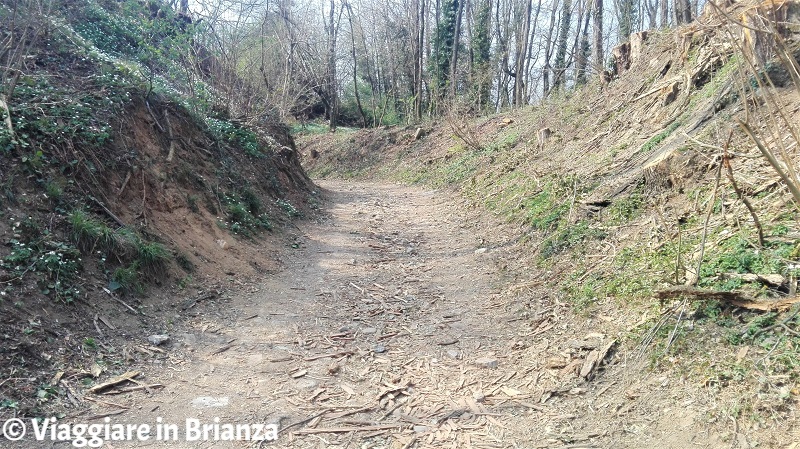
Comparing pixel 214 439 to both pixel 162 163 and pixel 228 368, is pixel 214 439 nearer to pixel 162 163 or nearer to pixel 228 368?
pixel 228 368

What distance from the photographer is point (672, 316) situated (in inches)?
143

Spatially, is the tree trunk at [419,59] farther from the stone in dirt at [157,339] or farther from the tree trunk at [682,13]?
the stone in dirt at [157,339]

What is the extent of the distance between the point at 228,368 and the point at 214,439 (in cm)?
98

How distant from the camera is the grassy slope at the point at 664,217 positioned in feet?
10.3

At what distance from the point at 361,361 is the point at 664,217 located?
3.42 m

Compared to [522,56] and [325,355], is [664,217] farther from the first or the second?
[522,56]

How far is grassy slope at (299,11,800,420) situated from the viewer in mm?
3143

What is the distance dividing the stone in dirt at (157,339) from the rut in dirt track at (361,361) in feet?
0.38

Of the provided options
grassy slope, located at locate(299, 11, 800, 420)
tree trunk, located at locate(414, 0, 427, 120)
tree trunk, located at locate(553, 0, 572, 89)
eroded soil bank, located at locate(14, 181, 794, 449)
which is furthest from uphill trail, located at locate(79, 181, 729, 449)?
tree trunk, located at locate(553, 0, 572, 89)

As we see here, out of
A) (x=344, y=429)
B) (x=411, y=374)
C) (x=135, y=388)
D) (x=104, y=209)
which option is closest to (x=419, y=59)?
(x=104, y=209)

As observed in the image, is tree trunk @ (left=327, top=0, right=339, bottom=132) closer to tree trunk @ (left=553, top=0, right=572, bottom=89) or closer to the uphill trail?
tree trunk @ (left=553, top=0, right=572, bottom=89)

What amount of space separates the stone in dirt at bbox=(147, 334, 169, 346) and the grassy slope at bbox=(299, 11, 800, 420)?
3835 millimetres

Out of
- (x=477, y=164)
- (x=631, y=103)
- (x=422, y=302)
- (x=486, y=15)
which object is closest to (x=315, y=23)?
(x=486, y=15)

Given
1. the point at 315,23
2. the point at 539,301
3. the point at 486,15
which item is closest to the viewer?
the point at 539,301
